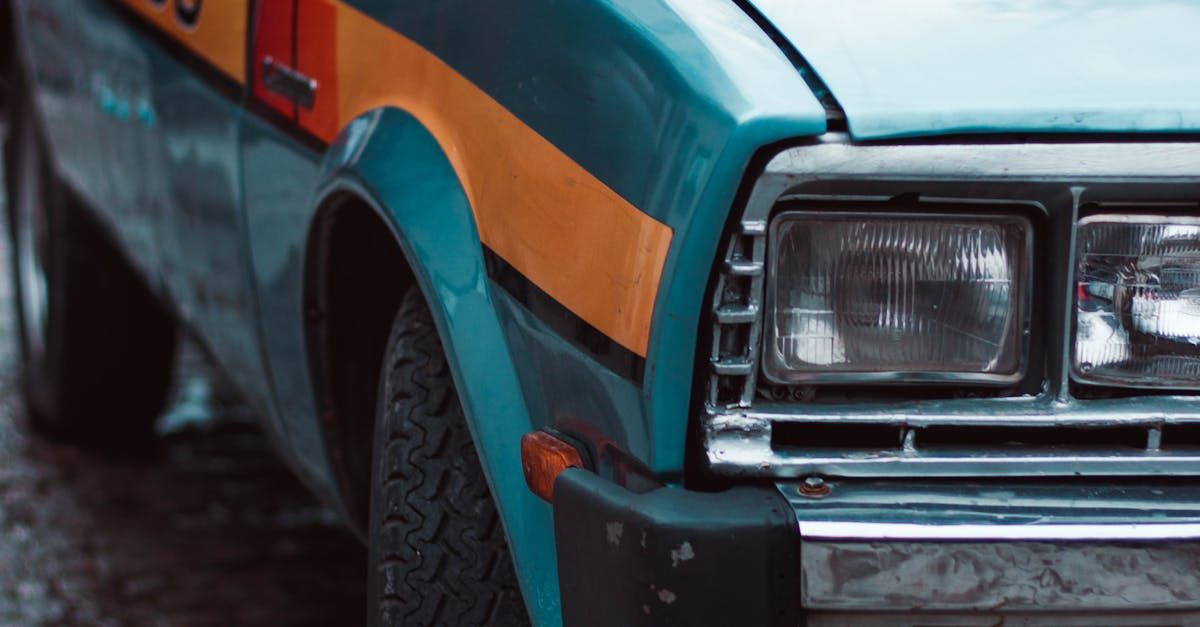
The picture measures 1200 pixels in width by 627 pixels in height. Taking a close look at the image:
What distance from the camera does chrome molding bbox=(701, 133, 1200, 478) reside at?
1461 mm

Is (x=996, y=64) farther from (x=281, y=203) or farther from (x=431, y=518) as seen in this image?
(x=281, y=203)

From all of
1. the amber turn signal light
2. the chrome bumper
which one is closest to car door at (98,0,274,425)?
the amber turn signal light

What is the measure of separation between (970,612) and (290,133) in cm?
124

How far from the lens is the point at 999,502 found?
1488 mm

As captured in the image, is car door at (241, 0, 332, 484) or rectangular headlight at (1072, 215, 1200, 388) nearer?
rectangular headlight at (1072, 215, 1200, 388)

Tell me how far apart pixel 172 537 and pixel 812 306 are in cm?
237

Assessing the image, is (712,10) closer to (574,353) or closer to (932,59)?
(932,59)

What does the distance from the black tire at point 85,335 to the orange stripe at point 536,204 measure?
212 cm

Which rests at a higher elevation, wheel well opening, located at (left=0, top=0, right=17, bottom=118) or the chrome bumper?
the chrome bumper

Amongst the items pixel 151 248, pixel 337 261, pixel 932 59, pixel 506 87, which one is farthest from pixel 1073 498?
pixel 151 248

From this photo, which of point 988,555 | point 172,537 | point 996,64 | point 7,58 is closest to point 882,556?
point 988,555

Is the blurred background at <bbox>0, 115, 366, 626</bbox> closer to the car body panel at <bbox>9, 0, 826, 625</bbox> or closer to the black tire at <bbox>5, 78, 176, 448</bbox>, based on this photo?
the black tire at <bbox>5, 78, 176, 448</bbox>

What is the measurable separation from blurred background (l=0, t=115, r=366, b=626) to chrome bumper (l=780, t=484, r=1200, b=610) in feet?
6.05

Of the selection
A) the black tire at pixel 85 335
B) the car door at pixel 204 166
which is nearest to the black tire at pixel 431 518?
the car door at pixel 204 166
